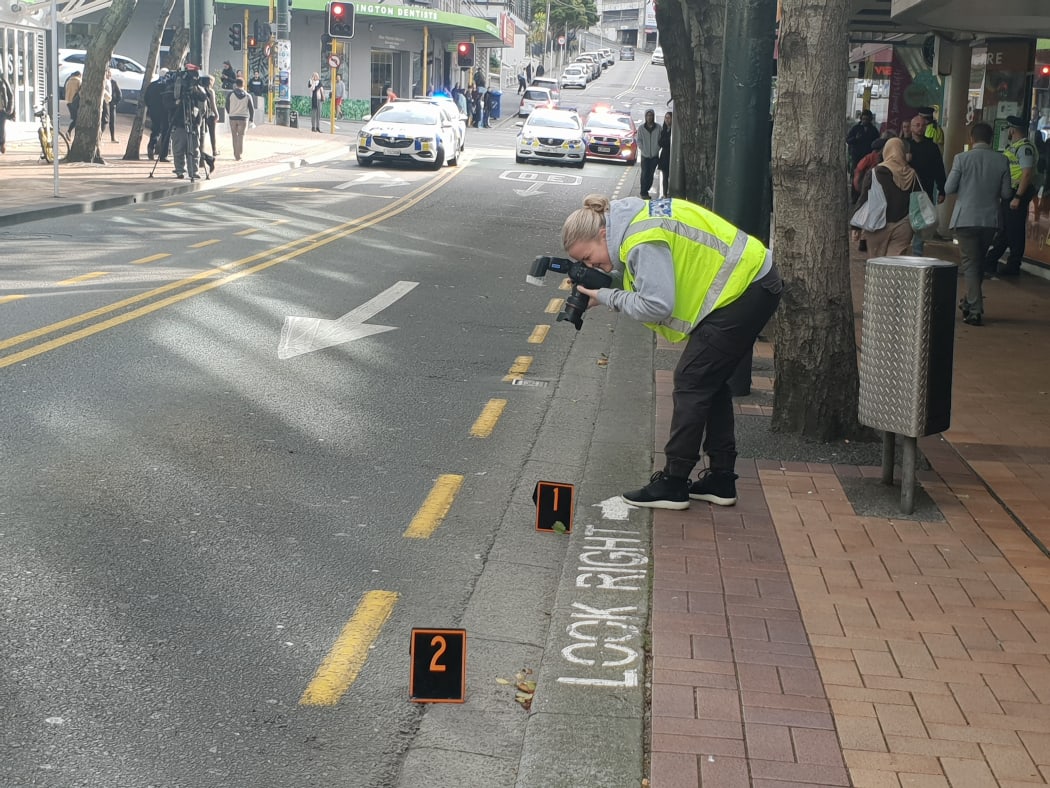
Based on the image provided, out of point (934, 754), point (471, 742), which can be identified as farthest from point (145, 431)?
point (934, 754)

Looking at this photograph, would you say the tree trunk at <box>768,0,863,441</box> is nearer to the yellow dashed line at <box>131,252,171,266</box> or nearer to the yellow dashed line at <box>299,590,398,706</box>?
the yellow dashed line at <box>299,590,398,706</box>

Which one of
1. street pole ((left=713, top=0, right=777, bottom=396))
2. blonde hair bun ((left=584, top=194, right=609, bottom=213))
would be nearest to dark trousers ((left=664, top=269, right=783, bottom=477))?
blonde hair bun ((left=584, top=194, right=609, bottom=213))

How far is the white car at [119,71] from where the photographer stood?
40.4 meters

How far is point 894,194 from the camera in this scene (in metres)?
12.8

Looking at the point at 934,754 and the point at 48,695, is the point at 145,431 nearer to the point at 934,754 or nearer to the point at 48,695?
the point at 48,695

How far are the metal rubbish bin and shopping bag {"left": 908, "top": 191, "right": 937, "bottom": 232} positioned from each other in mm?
6466

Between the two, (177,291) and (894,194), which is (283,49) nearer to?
(177,291)

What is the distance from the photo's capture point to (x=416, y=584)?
5.73 meters

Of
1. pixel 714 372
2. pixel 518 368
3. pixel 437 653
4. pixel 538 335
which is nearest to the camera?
pixel 437 653

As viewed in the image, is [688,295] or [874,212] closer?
[688,295]

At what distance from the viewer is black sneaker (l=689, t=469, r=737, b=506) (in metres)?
6.80

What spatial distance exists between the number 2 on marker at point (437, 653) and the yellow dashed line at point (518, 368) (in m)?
5.66

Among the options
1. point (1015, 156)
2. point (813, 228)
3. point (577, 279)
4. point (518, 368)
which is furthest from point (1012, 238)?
point (577, 279)

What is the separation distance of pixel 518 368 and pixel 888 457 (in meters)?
3.99
